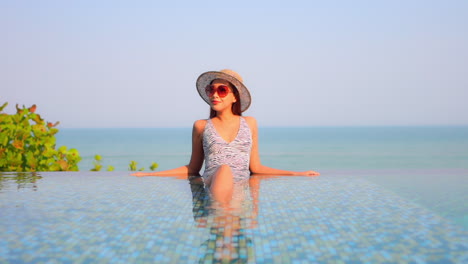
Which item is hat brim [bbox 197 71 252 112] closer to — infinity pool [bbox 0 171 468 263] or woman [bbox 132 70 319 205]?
woman [bbox 132 70 319 205]

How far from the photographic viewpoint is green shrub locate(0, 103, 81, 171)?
7.32 metres

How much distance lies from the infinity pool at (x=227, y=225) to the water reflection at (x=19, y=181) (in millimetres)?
35

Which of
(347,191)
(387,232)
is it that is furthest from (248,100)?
(387,232)

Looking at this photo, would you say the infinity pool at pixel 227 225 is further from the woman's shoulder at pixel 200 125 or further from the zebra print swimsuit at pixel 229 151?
the woman's shoulder at pixel 200 125

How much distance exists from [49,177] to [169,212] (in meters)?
2.95

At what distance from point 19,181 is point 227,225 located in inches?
142

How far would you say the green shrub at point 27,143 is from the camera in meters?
7.32

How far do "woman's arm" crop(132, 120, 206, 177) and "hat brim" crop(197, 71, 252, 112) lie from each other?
351mm

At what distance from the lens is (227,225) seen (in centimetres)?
320

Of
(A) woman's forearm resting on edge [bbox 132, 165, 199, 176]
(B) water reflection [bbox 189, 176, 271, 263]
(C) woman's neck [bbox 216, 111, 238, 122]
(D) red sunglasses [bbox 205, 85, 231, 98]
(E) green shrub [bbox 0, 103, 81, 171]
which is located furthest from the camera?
(E) green shrub [bbox 0, 103, 81, 171]

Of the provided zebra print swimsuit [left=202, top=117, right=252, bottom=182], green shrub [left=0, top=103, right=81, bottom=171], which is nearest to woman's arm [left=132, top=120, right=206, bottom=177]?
zebra print swimsuit [left=202, top=117, right=252, bottom=182]

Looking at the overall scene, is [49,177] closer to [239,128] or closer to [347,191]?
[239,128]

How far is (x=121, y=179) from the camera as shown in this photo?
591cm

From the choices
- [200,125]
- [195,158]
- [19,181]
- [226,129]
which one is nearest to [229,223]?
[226,129]
